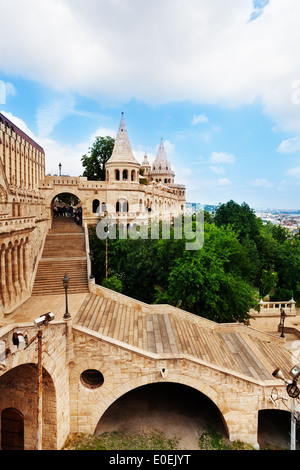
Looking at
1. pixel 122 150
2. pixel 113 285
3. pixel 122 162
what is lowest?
pixel 113 285

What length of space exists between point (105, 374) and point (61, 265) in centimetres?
980

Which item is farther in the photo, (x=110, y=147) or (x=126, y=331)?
(x=110, y=147)

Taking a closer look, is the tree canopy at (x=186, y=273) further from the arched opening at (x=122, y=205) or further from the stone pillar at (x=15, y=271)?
the stone pillar at (x=15, y=271)

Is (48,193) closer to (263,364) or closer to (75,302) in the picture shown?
(75,302)

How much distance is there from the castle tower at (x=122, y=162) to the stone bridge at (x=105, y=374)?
19.3m

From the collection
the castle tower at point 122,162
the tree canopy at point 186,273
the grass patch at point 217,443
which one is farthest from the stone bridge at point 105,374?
the castle tower at point 122,162

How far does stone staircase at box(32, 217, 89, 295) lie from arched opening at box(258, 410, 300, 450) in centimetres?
1243

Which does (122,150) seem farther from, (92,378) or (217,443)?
(217,443)

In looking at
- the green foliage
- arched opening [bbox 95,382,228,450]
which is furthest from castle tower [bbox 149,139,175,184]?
arched opening [bbox 95,382,228,450]

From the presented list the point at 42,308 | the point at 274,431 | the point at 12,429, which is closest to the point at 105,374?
the point at 12,429

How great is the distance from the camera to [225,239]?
21750mm

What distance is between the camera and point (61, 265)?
20.0 m
